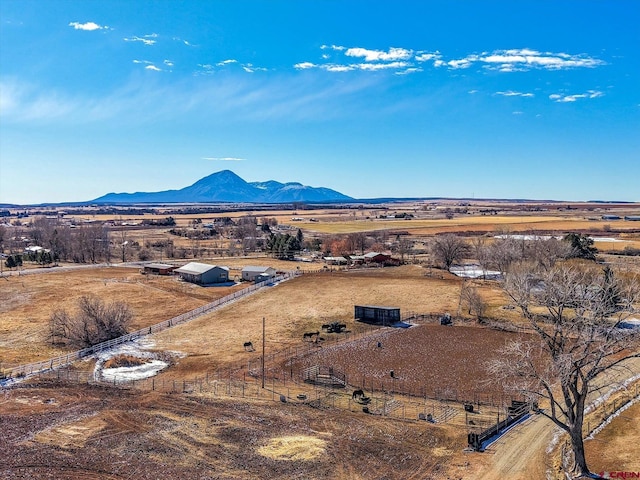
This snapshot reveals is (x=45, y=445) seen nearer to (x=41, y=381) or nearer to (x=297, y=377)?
(x=41, y=381)

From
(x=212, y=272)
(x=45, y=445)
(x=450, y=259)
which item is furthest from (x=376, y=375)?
(x=450, y=259)

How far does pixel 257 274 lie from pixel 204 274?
358 inches

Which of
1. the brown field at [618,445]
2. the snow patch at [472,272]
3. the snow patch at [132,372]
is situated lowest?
the snow patch at [132,372]

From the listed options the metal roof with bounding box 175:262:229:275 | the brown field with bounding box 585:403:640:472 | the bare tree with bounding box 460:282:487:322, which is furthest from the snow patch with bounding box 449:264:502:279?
the brown field with bounding box 585:403:640:472

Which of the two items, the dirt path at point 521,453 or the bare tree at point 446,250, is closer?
the dirt path at point 521,453

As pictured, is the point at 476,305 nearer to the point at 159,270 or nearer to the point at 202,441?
the point at 202,441

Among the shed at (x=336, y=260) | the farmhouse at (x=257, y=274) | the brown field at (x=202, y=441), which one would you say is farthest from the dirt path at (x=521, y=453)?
the shed at (x=336, y=260)

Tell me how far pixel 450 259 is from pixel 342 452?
76.5 meters

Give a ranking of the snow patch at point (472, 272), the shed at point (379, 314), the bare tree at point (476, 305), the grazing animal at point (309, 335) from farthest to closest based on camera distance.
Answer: the snow patch at point (472, 272), the bare tree at point (476, 305), the shed at point (379, 314), the grazing animal at point (309, 335)

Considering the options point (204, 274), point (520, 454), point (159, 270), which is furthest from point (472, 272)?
point (520, 454)

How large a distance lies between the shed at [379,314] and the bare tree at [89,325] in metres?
27.6

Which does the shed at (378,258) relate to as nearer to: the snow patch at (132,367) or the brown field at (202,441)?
the snow patch at (132,367)

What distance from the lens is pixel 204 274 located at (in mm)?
90375

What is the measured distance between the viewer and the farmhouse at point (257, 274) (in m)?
90.4
